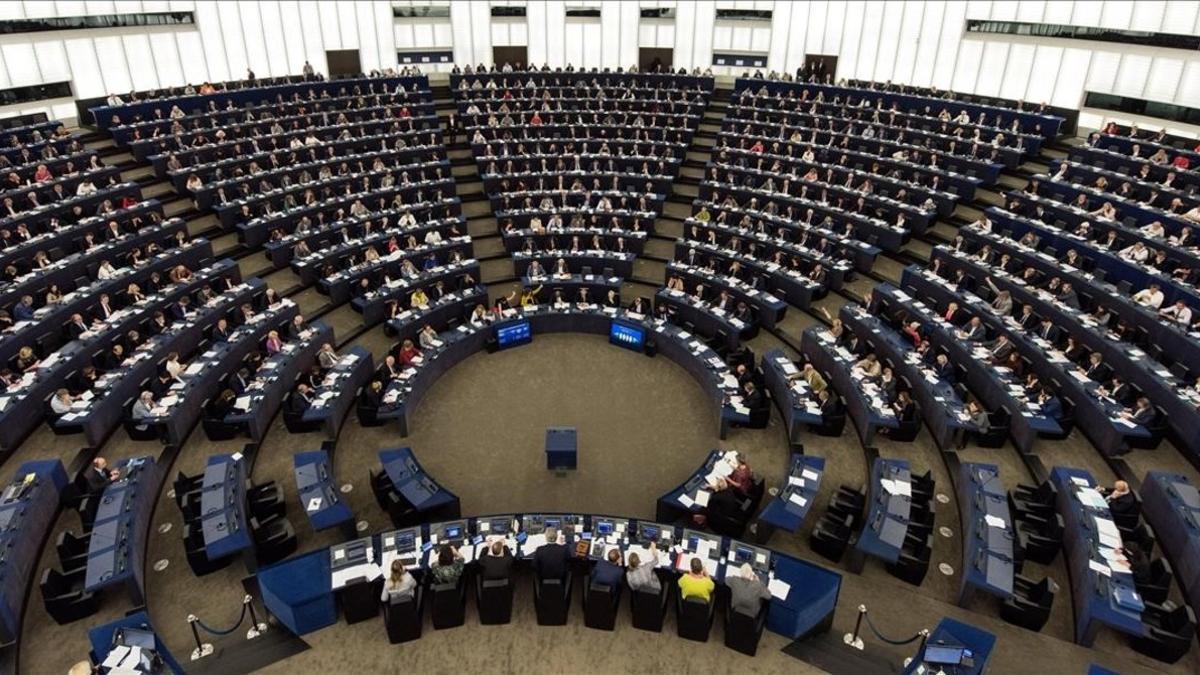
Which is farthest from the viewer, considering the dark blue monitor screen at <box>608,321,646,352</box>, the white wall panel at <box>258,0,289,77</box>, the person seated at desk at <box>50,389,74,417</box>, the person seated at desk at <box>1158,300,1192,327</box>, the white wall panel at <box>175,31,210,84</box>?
the white wall panel at <box>258,0,289,77</box>

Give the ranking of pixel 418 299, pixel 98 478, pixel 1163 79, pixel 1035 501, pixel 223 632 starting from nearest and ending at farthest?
pixel 223 632
pixel 98 478
pixel 1035 501
pixel 418 299
pixel 1163 79

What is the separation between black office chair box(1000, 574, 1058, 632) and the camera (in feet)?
35.0

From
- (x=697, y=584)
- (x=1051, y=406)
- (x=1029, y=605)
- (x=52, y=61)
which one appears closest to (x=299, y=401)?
(x=697, y=584)

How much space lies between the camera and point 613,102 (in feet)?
102

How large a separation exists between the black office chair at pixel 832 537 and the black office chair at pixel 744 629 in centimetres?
228

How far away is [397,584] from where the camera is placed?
34.1ft

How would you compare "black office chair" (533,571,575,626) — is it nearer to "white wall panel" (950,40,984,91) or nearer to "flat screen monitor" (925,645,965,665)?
"flat screen monitor" (925,645,965,665)

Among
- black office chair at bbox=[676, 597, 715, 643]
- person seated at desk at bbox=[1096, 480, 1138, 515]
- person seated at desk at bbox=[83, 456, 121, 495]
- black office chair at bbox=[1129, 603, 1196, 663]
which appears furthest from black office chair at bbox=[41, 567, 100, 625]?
person seated at desk at bbox=[1096, 480, 1138, 515]

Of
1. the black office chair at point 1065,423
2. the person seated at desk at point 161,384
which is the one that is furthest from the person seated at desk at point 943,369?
the person seated at desk at point 161,384

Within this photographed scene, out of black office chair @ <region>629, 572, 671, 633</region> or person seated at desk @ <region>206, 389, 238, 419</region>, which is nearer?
black office chair @ <region>629, 572, 671, 633</region>

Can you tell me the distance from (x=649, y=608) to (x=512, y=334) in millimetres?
10577

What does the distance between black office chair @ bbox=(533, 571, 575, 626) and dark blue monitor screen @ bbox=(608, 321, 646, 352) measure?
948cm

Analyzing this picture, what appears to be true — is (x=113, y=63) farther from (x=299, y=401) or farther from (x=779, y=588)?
(x=779, y=588)

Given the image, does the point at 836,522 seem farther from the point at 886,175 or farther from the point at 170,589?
the point at 886,175
